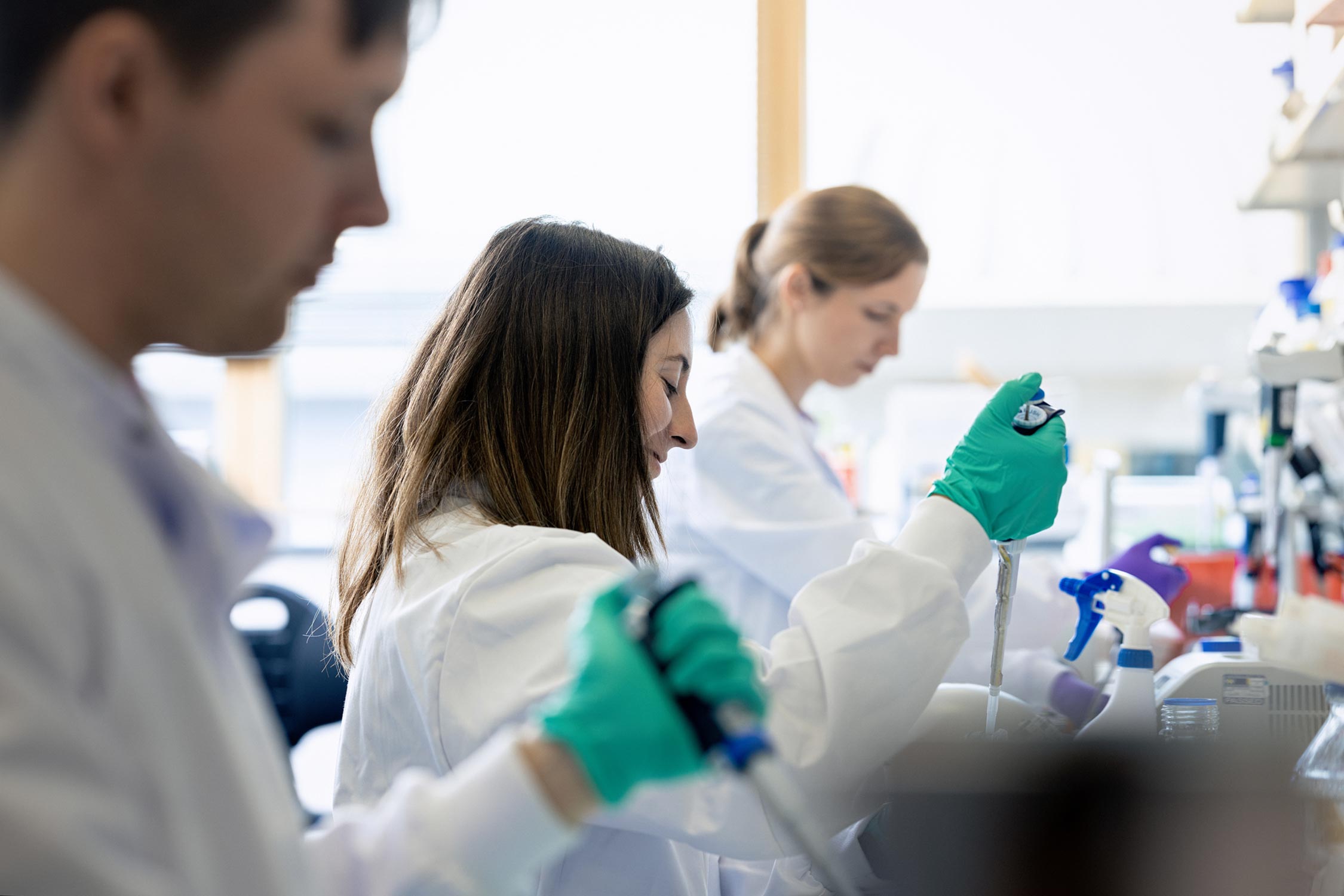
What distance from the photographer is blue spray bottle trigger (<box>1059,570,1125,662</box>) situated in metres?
1.25

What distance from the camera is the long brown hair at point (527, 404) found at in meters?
1.03

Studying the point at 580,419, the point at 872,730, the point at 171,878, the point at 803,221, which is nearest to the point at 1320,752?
the point at 872,730

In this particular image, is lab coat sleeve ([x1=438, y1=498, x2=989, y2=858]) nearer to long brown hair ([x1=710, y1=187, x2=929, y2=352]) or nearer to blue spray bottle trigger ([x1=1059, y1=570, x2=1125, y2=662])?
blue spray bottle trigger ([x1=1059, y1=570, x2=1125, y2=662])

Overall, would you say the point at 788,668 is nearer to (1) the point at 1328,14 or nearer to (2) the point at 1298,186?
(1) the point at 1328,14

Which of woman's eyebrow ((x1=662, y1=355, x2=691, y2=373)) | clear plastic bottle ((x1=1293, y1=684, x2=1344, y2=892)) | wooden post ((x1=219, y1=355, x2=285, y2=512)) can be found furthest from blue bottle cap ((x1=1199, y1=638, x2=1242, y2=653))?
wooden post ((x1=219, y1=355, x2=285, y2=512))

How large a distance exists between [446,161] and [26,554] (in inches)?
119

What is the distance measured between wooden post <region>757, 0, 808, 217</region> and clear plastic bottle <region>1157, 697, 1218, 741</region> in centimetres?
185

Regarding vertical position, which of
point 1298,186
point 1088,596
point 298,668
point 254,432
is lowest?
point 298,668

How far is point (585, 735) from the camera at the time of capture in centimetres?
52

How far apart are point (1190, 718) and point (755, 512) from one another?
0.76 meters

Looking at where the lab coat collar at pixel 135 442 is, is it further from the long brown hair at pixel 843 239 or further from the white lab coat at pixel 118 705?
the long brown hair at pixel 843 239

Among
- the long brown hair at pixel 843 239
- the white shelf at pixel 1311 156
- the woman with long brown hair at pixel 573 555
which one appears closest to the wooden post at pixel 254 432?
the long brown hair at pixel 843 239

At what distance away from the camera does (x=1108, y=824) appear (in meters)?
0.74

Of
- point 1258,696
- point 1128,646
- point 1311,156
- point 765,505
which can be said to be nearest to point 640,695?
point 1128,646
